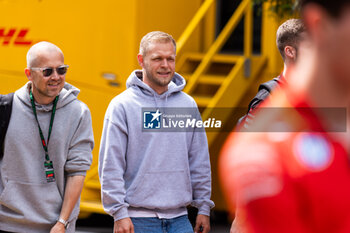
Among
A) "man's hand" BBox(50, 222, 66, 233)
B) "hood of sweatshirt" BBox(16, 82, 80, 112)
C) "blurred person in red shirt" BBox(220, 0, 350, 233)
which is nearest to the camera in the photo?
"blurred person in red shirt" BBox(220, 0, 350, 233)

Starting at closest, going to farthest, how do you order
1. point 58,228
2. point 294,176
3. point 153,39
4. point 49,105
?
point 294,176 < point 58,228 < point 49,105 < point 153,39

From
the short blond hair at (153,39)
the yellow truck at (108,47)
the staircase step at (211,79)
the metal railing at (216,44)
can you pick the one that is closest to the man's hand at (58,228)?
the short blond hair at (153,39)

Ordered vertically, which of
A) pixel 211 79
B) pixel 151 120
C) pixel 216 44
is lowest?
pixel 151 120

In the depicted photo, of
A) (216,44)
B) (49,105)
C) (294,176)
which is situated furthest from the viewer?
(216,44)

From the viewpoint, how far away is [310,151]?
1028 mm

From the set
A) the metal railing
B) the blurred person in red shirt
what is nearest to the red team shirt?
the blurred person in red shirt

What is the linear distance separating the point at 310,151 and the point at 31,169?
3.06 m

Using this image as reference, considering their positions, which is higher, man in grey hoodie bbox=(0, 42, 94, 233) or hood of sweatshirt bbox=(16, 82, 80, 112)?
hood of sweatshirt bbox=(16, 82, 80, 112)

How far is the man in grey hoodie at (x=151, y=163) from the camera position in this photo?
413 centimetres

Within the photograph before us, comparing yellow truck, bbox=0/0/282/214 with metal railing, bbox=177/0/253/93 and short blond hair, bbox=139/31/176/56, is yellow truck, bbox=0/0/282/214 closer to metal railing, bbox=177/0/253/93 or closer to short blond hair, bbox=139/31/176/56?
metal railing, bbox=177/0/253/93

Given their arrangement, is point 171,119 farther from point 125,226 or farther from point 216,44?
point 216,44

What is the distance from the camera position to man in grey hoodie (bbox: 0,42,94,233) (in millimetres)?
3910

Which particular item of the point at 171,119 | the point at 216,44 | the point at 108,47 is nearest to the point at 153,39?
the point at 171,119

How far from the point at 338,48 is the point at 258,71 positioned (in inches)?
284
